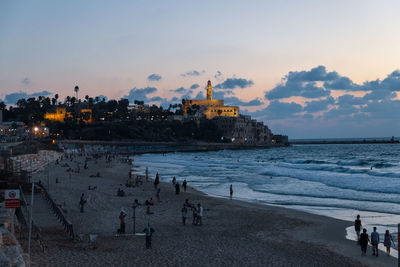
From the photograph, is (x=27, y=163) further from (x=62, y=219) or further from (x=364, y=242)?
(x=364, y=242)

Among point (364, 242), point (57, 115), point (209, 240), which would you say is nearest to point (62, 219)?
point (209, 240)

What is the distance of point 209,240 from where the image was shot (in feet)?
56.7

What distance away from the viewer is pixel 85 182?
38.4 m

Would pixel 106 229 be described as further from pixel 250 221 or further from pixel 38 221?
pixel 250 221

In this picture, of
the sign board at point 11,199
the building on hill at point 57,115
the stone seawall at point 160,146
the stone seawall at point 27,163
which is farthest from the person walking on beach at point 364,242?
the building on hill at point 57,115

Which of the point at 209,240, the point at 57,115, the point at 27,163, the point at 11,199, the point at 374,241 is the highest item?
the point at 57,115

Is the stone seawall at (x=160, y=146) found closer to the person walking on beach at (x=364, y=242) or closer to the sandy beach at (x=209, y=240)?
the sandy beach at (x=209, y=240)

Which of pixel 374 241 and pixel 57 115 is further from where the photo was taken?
pixel 57 115

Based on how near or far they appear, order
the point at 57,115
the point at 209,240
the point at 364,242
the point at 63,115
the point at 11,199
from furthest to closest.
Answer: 1. the point at 63,115
2. the point at 57,115
3. the point at 209,240
4. the point at 364,242
5. the point at 11,199

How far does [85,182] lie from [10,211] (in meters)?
25.0

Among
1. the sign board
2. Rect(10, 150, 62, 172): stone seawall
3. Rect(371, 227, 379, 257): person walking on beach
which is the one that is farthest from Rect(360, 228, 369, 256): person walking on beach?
Rect(10, 150, 62, 172): stone seawall

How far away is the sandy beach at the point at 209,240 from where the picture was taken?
14.2 m

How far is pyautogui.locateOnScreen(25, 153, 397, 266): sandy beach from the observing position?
14156 mm

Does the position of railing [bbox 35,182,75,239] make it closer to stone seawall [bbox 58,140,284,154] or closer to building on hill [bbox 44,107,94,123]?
stone seawall [bbox 58,140,284,154]
